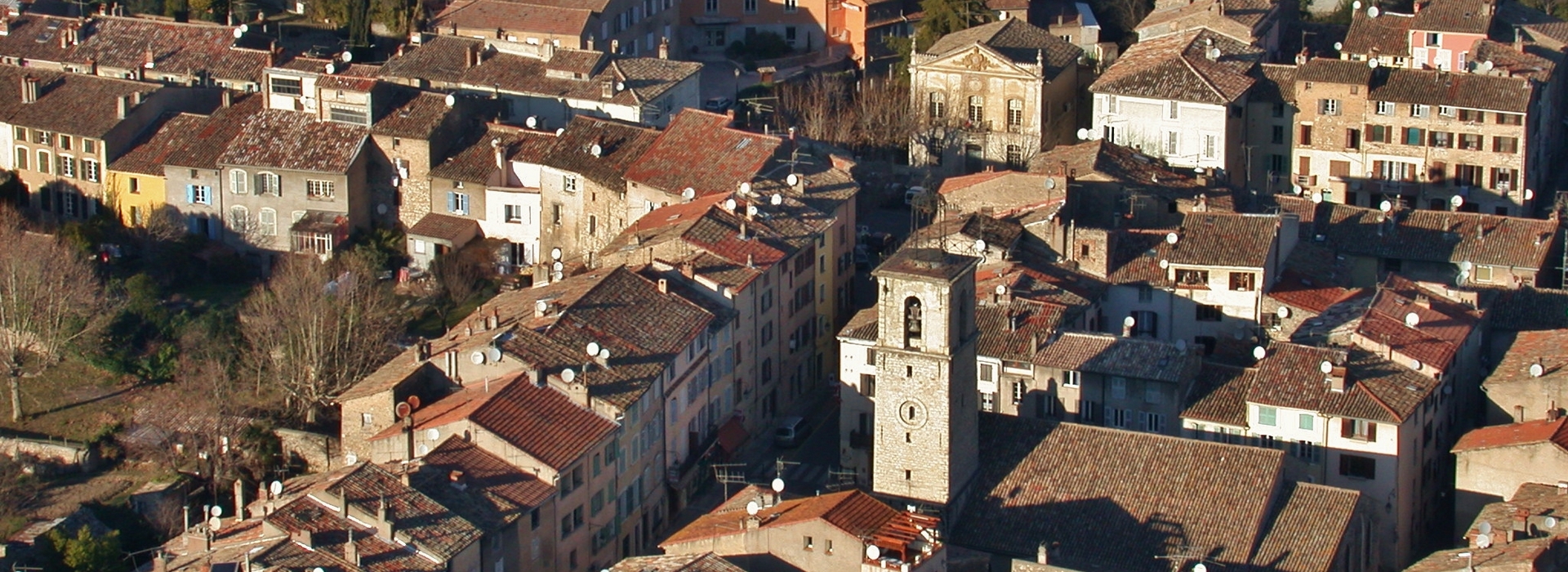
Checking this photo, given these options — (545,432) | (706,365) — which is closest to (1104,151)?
(706,365)

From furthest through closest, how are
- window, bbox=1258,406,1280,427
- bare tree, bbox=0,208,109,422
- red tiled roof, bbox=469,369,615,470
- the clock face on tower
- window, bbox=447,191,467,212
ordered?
window, bbox=447,191,467,212 < bare tree, bbox=0,208,109,422 < window, bbox=1258,406,1280,427 < the clock face on tower < red tiled roof, bbox=469,369,615,470

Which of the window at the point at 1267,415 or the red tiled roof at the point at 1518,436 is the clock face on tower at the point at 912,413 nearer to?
the window at the point at 1267,415

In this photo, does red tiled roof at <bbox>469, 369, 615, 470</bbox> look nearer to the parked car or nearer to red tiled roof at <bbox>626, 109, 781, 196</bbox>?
the parked car

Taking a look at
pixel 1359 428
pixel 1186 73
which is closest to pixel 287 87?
pixel 1186 73

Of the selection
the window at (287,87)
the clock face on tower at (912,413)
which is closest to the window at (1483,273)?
the clock face on tower at (912,413)

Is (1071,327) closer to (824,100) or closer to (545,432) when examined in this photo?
(545,432)

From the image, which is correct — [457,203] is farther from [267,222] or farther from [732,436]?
[732,436]

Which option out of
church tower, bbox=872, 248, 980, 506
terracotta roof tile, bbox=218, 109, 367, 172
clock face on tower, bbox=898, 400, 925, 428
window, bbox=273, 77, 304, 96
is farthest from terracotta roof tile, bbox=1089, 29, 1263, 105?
clock face on tower, bbox=898, 400, 925, 428
